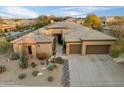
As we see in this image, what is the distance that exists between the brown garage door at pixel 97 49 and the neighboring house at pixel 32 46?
150 inches

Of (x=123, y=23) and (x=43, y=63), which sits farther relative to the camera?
(x=123, y=23)

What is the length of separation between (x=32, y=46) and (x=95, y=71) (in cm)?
642

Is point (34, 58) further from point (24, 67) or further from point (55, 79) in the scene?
point (55, 79)

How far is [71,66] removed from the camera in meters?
11.5

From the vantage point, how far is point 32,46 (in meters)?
13.8

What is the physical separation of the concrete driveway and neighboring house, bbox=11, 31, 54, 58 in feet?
8.03

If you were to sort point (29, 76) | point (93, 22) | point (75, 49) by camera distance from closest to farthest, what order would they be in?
1. point (29, 76)
2. point (75, 49)
3. point (93, 22)

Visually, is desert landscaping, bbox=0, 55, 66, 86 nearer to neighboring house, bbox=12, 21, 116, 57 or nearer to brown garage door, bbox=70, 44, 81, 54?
neighboring house, bbox=12, 21, 116, 57

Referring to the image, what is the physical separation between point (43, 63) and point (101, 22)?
41.1 feet

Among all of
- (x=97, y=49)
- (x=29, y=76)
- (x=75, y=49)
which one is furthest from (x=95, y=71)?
(x=29, y=76)

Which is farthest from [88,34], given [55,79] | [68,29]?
[55,79]

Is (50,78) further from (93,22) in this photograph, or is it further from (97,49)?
(93,22)
